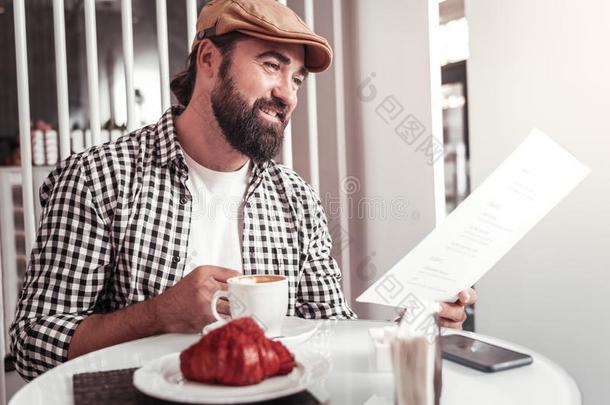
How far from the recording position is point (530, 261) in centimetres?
169

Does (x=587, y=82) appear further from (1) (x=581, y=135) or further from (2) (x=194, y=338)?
(2) (x=194, y=338)

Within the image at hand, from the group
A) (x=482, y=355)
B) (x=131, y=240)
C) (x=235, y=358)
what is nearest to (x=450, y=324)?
(x=482, y=355)

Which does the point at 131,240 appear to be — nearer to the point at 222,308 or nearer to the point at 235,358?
the point at 222,308

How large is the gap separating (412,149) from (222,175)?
0.76 m

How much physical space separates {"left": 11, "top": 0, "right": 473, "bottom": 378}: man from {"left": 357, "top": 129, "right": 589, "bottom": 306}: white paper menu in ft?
0.67

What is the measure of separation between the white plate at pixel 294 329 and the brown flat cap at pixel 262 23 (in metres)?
0.62

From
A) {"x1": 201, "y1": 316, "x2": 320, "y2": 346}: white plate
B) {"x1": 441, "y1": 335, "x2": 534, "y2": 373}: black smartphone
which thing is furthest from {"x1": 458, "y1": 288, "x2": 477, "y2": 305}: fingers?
{"x1": 201, "y1": 316, "x2": 320, "y2": 346}: white plate

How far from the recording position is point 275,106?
147 cm

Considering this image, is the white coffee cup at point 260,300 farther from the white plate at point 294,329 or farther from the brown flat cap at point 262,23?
the brown flat cap at point 262,23

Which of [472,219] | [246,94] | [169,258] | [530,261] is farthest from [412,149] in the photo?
[472,219]

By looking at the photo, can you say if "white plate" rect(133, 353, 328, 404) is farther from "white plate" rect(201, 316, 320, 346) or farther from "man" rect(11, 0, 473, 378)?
"man" rect(11, 0, 473, 378)

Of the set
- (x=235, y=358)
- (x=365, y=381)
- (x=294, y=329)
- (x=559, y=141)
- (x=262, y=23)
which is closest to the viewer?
(x=235, y=358)

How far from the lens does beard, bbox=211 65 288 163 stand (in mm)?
1412

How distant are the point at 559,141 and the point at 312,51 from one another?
656 millimetres
